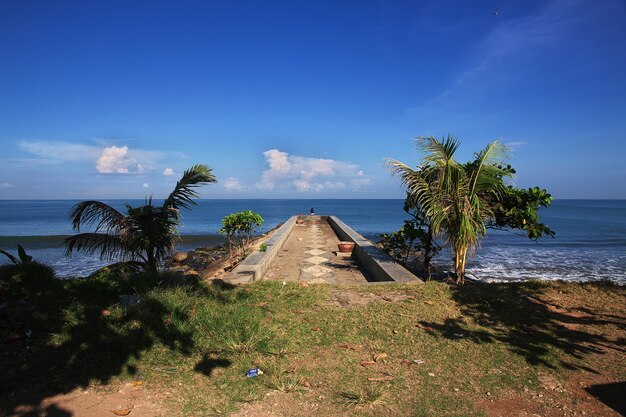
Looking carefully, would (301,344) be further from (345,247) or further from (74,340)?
(345,247)

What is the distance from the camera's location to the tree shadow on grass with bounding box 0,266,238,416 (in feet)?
10.6

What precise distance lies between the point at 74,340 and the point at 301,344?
2462mm

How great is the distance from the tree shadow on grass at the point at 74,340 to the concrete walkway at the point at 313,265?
337cm

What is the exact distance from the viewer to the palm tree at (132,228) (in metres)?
6.71

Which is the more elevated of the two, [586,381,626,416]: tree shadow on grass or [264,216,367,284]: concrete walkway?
[586,381,626,416]: tree shadow on grass

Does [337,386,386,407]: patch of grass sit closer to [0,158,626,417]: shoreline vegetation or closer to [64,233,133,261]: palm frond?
[0,158,626,417]: shoreline vegetation

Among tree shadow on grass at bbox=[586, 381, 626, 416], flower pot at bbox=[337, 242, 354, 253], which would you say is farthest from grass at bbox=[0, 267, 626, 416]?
flower pot at bbox=[337, 242, 354, 253]

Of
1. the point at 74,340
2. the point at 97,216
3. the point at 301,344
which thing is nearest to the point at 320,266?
the point at 97,216

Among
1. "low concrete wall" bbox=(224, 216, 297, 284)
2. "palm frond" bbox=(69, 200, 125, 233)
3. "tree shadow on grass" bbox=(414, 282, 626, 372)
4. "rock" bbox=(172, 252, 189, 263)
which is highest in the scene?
"palm frond" bbox=(69, 200, 125, 233)

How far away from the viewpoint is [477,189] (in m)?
7.08

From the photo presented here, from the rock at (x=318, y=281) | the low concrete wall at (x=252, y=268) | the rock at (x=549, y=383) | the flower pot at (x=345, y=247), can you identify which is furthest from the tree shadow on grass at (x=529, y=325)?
the flower pot at (x=345, y=247)

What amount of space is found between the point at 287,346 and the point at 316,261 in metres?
6.40

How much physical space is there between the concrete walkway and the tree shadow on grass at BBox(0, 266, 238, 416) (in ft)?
11.1

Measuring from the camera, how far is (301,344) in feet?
13.5
